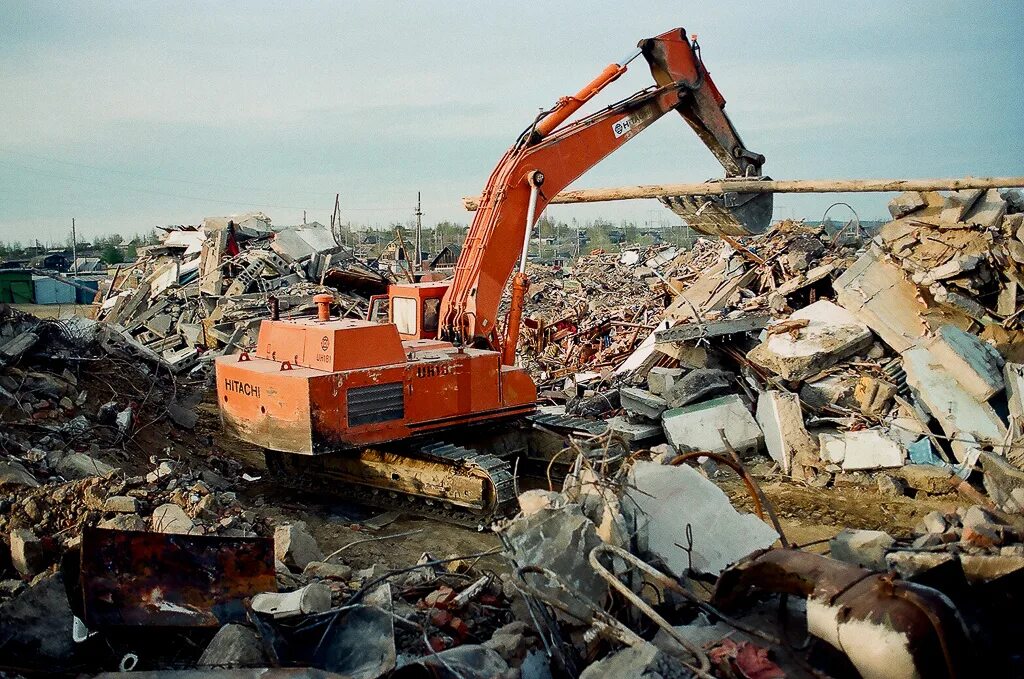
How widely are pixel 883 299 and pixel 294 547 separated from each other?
8053 mm

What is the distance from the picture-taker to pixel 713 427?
33.0 ft

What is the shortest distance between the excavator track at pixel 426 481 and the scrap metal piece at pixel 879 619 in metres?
4.40

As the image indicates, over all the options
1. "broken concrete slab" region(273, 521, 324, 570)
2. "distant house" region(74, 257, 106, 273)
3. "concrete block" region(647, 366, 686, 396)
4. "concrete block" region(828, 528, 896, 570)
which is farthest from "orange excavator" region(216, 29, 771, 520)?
"distant house" region(74, 257, 106, 273)

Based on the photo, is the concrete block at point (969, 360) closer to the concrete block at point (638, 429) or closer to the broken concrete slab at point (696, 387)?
the broken concrete slab at point (696, 387)

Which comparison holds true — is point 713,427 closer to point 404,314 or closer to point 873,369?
point 873,369

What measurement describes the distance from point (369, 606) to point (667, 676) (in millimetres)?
1702

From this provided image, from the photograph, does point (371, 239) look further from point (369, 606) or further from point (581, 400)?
point (369, 606)

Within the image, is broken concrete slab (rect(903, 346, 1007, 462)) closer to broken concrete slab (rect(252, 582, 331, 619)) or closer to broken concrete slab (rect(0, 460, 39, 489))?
broken concrete slab (rect(252, 582, 331, 619))

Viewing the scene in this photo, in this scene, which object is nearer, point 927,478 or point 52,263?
point 927,478

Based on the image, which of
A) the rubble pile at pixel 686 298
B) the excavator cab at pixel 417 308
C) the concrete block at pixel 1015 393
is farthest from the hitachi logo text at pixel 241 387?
the concrete block at pixel 1015 393

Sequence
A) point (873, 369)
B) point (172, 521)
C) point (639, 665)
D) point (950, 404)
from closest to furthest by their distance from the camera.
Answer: point (639, 665) < point (172, 521) < point (950, 404) < point (873, 369)

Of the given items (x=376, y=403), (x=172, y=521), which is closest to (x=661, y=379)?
(x=376, y=403)

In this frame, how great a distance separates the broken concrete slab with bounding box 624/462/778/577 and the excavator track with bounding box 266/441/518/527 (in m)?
3.00

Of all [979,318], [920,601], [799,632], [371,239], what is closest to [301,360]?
[799,632]
